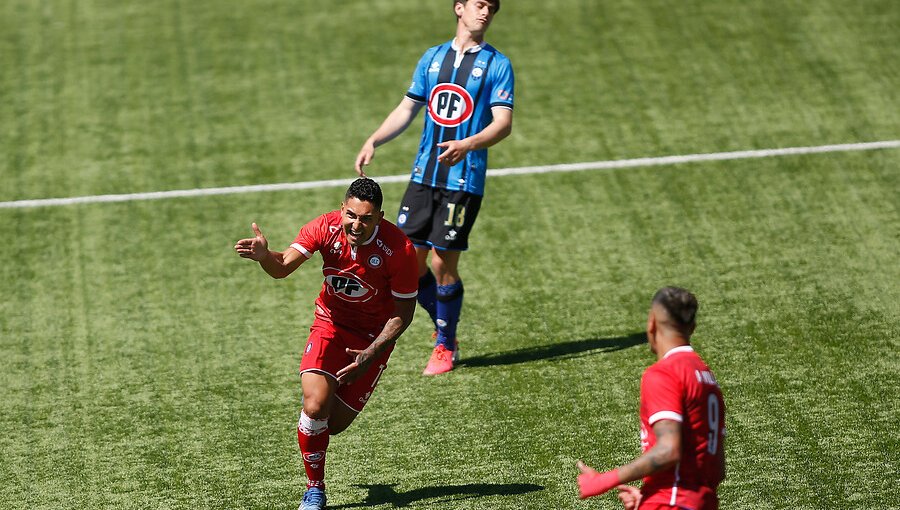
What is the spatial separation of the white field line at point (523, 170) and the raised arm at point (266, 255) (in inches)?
161

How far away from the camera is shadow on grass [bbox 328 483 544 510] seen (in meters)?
6.45

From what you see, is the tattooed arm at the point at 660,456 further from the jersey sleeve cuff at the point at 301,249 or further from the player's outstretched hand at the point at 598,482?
the jersey sleeve cuff at the point at 301,249

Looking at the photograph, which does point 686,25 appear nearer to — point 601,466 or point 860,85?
point 860,85

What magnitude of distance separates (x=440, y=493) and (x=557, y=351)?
1.91 metres

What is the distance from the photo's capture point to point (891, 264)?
29.4 ft

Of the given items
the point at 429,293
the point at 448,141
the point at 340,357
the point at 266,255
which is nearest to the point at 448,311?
the point at 429,293

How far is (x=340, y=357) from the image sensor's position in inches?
251

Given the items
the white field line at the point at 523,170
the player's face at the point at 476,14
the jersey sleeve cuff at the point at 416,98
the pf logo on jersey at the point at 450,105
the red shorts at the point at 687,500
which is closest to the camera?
the red shorts at the point at 687,500

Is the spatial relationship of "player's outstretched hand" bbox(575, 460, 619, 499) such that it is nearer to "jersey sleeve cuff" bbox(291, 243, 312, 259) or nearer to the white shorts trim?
the white shorts trim

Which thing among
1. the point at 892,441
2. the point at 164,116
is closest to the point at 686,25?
the point at 164,116

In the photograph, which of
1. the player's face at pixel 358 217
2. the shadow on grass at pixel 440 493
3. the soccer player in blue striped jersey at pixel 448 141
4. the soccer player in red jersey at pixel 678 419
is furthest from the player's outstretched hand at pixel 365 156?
the soccer player in red jersey at pixel 678 419

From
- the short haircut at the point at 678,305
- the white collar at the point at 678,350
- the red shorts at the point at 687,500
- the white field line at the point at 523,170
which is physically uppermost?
the short haircut at the point at 678,305

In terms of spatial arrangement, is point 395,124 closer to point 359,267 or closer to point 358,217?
point 359,267

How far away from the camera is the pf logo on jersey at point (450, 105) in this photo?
25.3 feet
